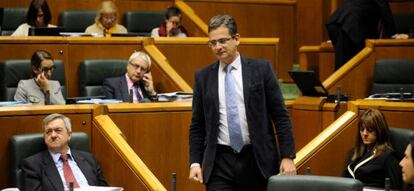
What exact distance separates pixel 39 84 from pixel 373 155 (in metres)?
2.45

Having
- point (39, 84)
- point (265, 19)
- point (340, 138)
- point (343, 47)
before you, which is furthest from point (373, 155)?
point (265, 19)

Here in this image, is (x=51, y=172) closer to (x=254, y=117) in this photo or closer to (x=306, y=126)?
(x=254, y=117)

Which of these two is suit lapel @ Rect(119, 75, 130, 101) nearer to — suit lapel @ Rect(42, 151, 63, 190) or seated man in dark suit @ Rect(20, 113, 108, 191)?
seated man in dark suit @ Rect(20, 113, 108, 191)

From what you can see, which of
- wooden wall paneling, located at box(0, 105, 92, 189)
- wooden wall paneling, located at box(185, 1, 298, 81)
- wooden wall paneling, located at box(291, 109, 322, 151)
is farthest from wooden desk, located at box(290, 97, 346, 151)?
wooden wall paneling, located at box(185, 1, 298, 81)

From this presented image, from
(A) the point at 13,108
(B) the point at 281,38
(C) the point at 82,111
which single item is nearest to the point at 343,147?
(C) the point at 82,111

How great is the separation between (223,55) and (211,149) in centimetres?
41

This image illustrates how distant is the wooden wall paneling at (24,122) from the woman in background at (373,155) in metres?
1.49

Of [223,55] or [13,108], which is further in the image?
[13,108]

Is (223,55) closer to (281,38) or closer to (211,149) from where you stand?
(211,149)

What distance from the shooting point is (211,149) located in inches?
168

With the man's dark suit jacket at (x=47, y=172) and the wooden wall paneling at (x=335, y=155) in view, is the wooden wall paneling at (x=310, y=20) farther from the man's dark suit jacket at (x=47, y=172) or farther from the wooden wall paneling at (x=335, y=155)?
the man's dark suit jacket at (x=47, y=172)

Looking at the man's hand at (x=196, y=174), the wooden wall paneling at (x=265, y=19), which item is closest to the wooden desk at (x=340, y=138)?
the man's hand at (x=196, y=174)

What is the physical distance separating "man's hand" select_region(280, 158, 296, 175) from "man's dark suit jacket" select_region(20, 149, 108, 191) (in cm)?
128

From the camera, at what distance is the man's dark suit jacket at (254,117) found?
426 cm
